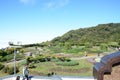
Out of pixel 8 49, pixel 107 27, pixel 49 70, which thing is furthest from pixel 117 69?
pixel 107 27

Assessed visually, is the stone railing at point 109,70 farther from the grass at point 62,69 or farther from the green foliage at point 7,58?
the green foliage at point 7,58

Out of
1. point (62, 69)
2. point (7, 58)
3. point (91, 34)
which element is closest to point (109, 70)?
point (62, 69)

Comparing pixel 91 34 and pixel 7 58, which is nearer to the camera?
pixel 7 58

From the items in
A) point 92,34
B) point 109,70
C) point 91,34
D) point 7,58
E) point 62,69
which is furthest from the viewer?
point 91,34

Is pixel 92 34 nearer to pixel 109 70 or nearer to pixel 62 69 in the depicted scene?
pixel 62 69

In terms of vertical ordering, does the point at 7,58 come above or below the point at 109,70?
below

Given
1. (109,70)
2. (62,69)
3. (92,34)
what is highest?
(92,34)

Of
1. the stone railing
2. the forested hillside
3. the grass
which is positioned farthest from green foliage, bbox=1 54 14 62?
the forested hillside

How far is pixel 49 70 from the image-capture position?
28.0 m

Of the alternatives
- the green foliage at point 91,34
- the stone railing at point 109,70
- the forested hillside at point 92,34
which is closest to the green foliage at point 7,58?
the stone railing at point 109,70

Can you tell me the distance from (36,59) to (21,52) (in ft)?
30.3

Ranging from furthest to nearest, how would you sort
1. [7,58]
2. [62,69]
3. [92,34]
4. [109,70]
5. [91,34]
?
[91,34], [92,34], [7,58], [62,69], [109,70]

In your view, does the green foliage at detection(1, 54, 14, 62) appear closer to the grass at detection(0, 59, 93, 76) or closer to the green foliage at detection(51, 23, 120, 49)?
the grass at detection(0, 59, 93, 76)

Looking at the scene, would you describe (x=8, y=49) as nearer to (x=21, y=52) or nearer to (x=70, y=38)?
(x=21, y=52)
